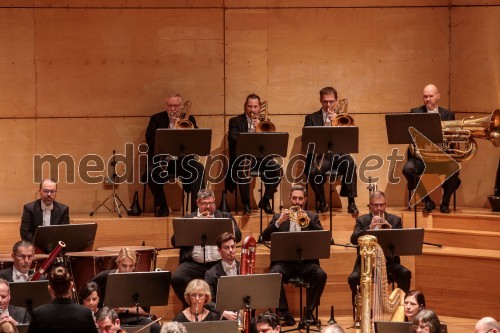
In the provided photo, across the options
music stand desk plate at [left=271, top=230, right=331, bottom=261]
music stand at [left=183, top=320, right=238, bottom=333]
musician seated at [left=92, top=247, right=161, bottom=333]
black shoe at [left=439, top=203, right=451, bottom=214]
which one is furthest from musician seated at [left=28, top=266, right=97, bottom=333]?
black shoe at [left=439, top=203, right=451, bottom=214]

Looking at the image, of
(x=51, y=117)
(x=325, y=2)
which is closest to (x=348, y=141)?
(x=325, y=2)

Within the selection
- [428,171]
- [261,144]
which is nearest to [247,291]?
[261,144]

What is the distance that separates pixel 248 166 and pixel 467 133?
2500mm

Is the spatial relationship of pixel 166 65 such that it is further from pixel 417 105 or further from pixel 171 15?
pixel 417 105

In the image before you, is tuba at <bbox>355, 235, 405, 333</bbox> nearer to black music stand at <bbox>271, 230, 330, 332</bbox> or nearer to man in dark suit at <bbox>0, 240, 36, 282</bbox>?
black music stand at <bbox>271, 230, 330, 332</bbox>

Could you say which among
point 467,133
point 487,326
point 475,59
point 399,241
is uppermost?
point 475,59

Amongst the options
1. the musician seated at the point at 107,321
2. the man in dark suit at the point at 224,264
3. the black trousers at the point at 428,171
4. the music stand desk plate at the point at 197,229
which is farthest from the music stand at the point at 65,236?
the black trousers at the point at 428,171

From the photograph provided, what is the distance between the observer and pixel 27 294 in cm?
833

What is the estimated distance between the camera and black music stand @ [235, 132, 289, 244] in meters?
10.8

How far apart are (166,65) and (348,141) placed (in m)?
2.79

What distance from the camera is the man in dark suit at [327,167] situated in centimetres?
1182

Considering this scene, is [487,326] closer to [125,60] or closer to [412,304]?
[412,304]

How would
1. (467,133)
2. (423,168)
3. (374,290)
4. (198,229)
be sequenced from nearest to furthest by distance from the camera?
(374,290)
(198,229)
(467,133)
(423,168)

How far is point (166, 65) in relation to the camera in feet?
40.9
